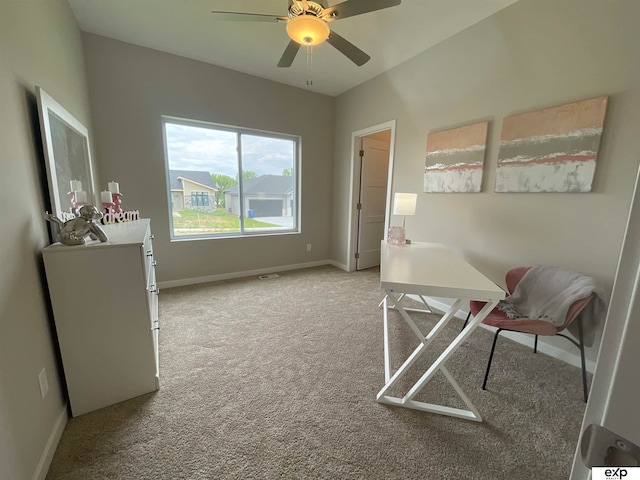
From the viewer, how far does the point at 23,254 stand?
4.00 ft

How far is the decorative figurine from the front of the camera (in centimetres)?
142

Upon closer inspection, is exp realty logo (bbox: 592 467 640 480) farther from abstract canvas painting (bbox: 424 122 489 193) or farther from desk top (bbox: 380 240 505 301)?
abstract canvas painting (bbox: 424 122 489 193)

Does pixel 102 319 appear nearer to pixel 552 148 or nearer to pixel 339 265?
pixel 552 148

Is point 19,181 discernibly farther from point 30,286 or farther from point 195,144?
point 195,144

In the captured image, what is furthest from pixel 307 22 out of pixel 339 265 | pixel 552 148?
pixel 339 265

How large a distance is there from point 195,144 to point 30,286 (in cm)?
261

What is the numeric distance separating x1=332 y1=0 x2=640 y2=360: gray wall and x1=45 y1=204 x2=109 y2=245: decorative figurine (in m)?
2.97

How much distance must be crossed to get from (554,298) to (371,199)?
2.85 meters

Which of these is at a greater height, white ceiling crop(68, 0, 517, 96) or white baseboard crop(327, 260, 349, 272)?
white ceiling crop(68, 0, 517, 96)

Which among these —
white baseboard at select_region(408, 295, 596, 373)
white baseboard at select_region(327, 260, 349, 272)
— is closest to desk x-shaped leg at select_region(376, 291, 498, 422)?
white baseboard at select_region(408, 295, 596, 373)

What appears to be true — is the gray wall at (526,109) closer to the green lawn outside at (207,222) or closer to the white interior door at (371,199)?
the white interior door at (371,199)

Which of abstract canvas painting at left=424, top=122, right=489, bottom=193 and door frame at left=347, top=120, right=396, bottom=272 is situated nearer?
abstract canvas painting at left=424, top=122, right=489, bottom=193

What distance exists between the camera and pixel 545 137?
204 cm

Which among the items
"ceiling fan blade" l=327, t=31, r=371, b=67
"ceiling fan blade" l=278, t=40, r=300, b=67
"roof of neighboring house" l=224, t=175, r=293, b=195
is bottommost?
"roof of neighboring house" l=224, t=175, r=293, b=195
